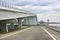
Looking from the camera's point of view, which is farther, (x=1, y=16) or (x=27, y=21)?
(x=27, y=21)

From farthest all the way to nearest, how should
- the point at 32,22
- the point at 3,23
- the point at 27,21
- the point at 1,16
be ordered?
the point at 32,22 < the point at 27,21 < the point at 3,23 < the point at 1,16

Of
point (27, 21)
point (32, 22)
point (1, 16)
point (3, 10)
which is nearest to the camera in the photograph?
point (1, 16)

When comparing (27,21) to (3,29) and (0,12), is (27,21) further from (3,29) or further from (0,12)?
(0,12)

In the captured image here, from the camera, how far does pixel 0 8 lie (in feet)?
183

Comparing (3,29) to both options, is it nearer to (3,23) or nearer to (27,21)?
(3,23)

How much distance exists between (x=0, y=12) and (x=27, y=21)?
115m

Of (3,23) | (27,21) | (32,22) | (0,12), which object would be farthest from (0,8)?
(32,22)

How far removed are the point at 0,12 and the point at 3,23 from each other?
11.0 meters

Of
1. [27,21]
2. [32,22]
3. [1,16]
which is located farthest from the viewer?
[32,22]

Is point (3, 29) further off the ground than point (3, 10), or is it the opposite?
point (3, 10)

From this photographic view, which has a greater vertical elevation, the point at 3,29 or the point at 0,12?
the point at 0,12

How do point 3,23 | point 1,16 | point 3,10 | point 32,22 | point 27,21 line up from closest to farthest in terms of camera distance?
point 1,16, point 3,10, point 3,23, point 27,21, point 32,22

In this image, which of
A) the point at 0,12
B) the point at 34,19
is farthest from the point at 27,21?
the point at 0,12

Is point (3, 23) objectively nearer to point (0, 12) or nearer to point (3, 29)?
point (3, 29)
